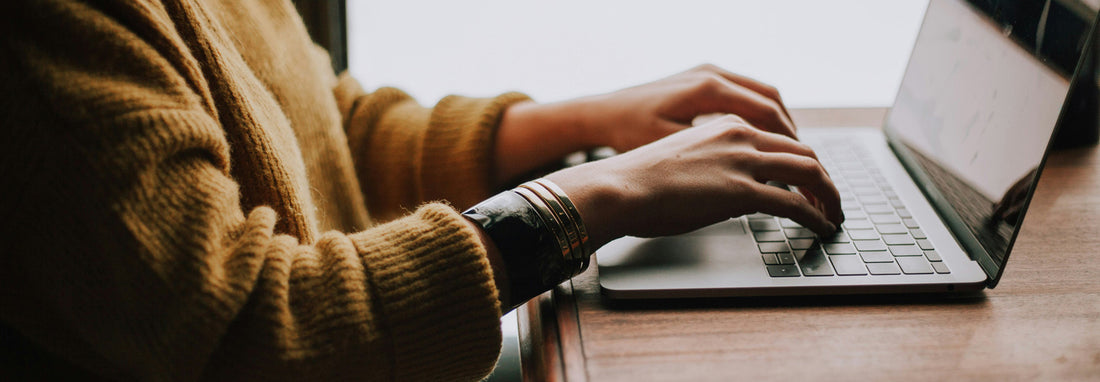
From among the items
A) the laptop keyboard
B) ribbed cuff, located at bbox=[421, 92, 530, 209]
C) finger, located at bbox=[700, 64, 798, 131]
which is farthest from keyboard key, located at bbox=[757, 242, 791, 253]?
ribbed cuff, located at bbox=[421, 92, 530, 209]

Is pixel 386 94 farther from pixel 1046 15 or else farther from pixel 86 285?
pixel 1046 15

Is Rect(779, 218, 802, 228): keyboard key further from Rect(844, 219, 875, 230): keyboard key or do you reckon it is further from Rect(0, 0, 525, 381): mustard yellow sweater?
Rect(0, 0, 525, 381): mustard yellow sweater

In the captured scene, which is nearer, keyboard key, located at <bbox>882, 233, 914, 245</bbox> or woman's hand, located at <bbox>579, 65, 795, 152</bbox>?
keyboard key, located at <bbox>882, 233, 914, 245</bbox>

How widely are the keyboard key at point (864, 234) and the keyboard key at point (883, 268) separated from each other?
46 mm

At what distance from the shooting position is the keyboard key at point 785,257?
554 mm

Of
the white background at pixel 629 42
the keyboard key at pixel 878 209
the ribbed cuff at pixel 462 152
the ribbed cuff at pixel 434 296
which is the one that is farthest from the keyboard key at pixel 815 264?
the white background at pixel 629 42

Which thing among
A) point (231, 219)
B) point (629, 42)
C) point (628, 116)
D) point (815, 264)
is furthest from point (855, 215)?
point (629, 42)

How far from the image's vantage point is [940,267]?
552 millimetres

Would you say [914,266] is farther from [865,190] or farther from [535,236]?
[535,236]

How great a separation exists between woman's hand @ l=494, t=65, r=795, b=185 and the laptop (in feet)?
0.43

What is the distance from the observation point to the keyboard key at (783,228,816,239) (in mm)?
602

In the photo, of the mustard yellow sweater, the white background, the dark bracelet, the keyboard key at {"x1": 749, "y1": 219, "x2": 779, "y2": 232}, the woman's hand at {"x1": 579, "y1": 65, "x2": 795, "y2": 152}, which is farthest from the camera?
the white background

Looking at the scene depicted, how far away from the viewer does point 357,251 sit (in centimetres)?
49

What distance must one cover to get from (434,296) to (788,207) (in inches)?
11.8
